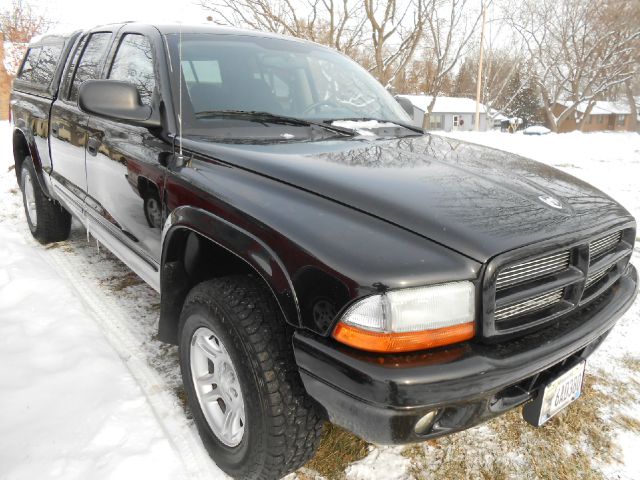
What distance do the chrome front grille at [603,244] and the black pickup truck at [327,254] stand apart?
1 centimetres

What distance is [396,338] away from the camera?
1.44 meters

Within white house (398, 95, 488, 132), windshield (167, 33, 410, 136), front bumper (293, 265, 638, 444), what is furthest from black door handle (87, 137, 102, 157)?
white house (398, 95, 488, 132)

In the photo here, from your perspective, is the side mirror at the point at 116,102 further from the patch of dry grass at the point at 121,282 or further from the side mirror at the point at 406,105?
the side mirror at the point at 406,105

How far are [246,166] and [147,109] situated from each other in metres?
0.73

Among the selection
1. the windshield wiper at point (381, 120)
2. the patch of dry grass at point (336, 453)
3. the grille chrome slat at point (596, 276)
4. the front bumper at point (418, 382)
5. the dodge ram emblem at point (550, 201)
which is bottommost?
the patch of dry grass at point (336, 453)

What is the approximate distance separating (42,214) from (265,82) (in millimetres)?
2926

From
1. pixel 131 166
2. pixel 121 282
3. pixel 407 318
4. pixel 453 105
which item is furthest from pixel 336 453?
pixel 453 105

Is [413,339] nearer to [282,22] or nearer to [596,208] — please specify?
[596,208]

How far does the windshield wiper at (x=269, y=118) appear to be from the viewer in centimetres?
237

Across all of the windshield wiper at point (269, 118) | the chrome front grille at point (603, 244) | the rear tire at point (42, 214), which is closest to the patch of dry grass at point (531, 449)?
the chrome front grille at point (603, 244)

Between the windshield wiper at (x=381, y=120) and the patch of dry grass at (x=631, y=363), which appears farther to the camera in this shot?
the patch of dry grass at (x=631, y=363)

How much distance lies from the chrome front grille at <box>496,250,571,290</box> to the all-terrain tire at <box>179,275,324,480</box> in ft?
2.41

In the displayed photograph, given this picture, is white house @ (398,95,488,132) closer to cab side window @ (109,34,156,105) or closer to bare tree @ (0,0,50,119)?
bare tree @ (0,0,50,119)

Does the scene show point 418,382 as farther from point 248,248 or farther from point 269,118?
point 269,118
